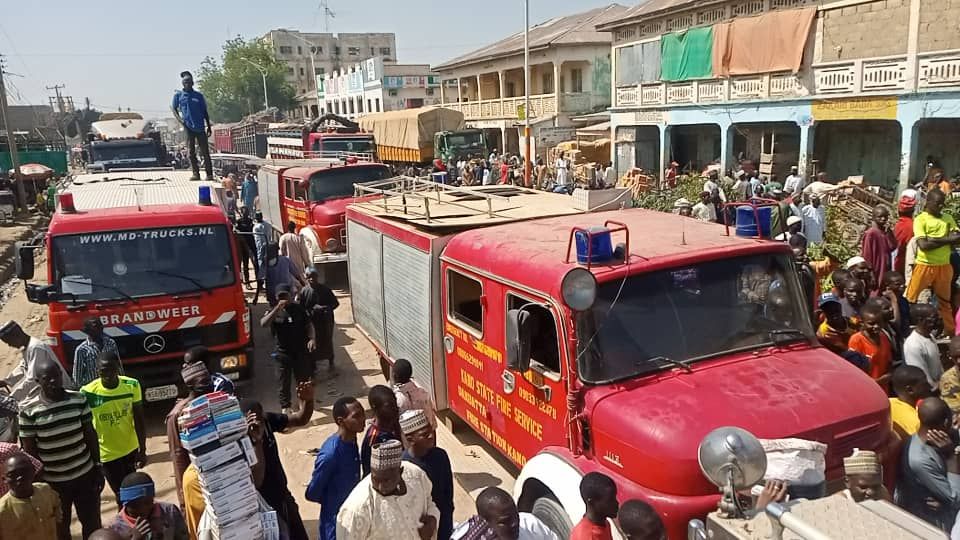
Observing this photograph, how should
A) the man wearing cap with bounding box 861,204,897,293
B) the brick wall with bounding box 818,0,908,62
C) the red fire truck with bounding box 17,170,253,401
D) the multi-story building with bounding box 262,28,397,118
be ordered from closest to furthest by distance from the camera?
1. the red fire truck with bounding box 17,170,253,401
2. the man wearing cap with bounding box 861,204,897,293
3. the brick wall with bounding box 818,0,908,62
4. the multi-story building with bounding box 262,28,397,118

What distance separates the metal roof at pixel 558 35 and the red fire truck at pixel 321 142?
10.7 meters

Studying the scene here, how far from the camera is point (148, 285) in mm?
7391

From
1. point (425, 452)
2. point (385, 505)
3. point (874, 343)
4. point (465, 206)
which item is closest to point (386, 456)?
point (385, 505)

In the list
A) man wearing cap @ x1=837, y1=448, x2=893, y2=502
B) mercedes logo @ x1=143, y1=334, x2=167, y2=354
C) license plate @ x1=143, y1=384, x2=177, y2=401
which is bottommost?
license plate @ x1=143, y1=384, x2=177, y2=401

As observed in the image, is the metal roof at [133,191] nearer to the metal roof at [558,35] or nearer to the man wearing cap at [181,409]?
the man wearing cap at [181,409]

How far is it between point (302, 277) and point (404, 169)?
20.0 metres

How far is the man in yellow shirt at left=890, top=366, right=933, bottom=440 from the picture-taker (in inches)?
166

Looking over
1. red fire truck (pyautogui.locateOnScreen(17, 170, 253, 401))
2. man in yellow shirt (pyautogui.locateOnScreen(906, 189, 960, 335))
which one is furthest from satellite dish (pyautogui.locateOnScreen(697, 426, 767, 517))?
red fire truck (pyautogui.locateOnScreen(17, 170, 253, 401))

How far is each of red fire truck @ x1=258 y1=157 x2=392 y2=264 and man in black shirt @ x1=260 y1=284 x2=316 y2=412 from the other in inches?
205

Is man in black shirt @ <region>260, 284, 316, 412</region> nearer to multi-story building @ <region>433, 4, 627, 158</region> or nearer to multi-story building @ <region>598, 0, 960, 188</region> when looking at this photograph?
multi-story building @ <region>598, 0, 960, 188</region>

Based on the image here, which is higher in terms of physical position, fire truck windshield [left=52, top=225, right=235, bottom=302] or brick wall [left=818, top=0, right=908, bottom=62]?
brick wall [left=818, top=0, right=908, bottom=62]

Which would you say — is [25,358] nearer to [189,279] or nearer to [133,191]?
[189,279]

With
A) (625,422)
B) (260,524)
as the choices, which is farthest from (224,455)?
(625,422)

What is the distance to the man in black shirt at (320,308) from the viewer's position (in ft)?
26.3
